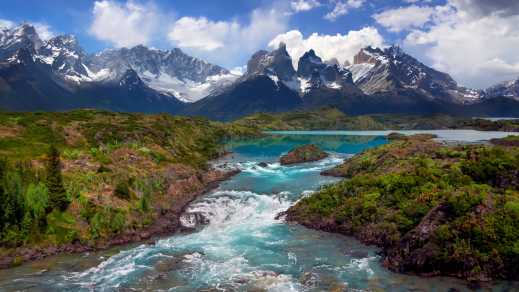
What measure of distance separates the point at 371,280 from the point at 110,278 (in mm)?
25849

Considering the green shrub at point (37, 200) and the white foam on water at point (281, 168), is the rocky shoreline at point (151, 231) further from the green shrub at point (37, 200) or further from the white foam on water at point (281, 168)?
the white foam on water at point (281, 168)

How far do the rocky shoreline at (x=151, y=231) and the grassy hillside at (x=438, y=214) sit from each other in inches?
728

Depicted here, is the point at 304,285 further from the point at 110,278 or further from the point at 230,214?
the point at 230,214

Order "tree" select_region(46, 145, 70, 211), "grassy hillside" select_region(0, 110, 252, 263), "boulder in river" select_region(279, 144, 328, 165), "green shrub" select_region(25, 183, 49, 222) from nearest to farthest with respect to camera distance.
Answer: "grassy hillside" select_region(0, 110, 252, 263) < "green shrub" select_region(25, 183, 49, 222) < "tree" select_region(46, 145, 70, 211) < "boulder in river" select_region(279, 144, 328, 165)

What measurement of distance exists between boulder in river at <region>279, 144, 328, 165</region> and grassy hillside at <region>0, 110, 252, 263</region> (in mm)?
30944

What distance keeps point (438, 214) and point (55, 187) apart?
48536 mm

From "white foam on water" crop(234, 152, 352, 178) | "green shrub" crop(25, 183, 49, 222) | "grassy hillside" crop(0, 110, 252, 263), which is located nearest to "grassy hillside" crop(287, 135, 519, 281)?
"grassy hillside" crop(0, 110, 252, 263)

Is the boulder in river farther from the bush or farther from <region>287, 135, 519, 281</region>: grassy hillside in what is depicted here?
the bush

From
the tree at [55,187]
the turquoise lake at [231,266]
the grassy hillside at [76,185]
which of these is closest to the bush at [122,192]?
the grassy hillside at [76,185]

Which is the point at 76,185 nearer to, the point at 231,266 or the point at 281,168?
the point at 231,266

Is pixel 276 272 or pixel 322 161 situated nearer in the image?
pixel 276 272

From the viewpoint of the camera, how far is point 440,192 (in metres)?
52.3

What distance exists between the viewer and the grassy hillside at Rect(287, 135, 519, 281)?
3969 centimetres

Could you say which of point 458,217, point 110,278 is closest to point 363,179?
point 458,217
